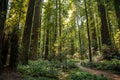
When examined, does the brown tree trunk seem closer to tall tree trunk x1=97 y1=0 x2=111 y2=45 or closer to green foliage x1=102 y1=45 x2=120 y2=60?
green foliage x1=102 y1=45 x2=120 y2=60

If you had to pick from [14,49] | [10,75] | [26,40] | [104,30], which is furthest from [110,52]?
Answer: [10,75]

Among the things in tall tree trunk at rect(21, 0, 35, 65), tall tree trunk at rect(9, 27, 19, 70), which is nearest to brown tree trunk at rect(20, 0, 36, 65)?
tall tree trunk at rect(21, 0, 35, 65)

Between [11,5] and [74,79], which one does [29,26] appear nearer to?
[11,5]

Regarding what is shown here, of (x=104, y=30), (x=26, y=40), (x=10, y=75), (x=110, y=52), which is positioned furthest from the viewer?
(x=104, y=30)

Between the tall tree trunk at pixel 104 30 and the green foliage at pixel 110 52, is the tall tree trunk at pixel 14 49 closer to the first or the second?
the green foliage at pixel 110 52

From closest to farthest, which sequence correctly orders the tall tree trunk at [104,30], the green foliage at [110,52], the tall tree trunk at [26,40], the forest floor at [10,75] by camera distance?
the forest floor at [10,75], the tall tree trunk at [26,40], the green foliage at [110,52], the tall tree trunk at [104,30]

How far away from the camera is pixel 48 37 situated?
29.2 m

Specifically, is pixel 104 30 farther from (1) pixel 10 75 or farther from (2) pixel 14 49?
(1) pixel 10 75

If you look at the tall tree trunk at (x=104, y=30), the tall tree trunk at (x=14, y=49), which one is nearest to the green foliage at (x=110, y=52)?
the tall tree trunk at (x=104, y=30)

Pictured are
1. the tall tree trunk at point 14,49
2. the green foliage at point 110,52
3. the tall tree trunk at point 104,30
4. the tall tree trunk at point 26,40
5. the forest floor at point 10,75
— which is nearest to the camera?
the forest floor at point 10,75

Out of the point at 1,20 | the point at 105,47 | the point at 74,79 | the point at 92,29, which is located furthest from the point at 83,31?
the point at 1,20

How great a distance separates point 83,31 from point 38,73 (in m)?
32.8

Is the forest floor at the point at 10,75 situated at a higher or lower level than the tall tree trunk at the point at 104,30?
lower

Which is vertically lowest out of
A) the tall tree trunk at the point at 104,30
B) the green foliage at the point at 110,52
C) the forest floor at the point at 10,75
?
the forest floor at the point at 10,75
